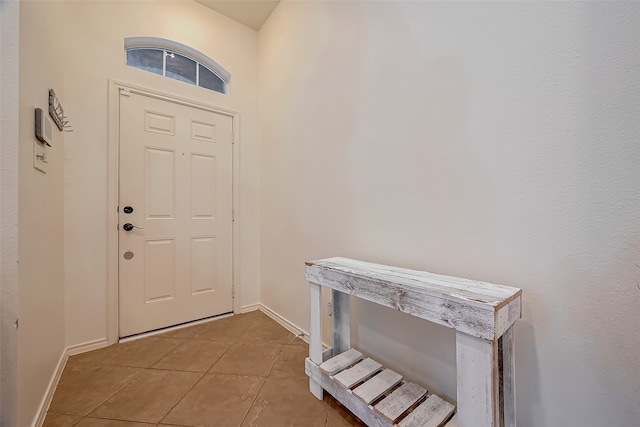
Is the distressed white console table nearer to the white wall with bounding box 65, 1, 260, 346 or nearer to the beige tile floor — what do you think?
the beige tile floor

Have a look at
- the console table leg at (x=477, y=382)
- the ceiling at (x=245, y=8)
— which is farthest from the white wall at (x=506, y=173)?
the ceiling at (x=245, y=8)

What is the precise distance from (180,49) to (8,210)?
7.03 ft

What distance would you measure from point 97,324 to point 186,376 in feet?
3.19

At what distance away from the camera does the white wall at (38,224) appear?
1059mm

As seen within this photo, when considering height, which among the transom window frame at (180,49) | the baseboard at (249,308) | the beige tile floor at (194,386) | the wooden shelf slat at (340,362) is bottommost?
the beige tile floor at (194,386)

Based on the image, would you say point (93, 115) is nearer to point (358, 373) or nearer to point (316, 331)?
point (316, 331)

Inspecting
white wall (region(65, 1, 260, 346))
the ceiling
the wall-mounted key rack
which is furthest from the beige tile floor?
the ceiling

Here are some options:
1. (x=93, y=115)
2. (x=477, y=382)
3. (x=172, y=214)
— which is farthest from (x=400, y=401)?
(x=93, y=115)

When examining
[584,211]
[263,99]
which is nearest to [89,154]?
[263,99]

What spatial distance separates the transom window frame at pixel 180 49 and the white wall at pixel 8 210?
4.49 ft

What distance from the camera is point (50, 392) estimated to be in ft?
4.58

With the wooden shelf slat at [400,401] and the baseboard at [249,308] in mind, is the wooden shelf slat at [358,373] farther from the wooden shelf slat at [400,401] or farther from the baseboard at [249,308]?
the baseboard at [249,308]

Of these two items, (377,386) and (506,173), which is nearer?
(506,173)

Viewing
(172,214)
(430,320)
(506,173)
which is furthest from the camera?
(172,214)
